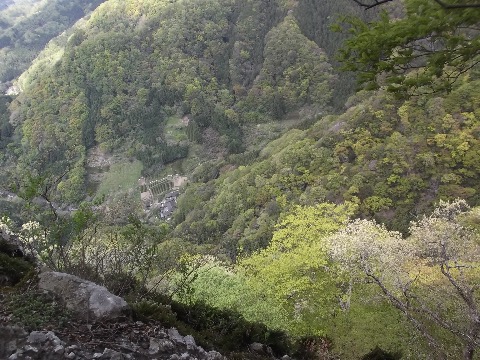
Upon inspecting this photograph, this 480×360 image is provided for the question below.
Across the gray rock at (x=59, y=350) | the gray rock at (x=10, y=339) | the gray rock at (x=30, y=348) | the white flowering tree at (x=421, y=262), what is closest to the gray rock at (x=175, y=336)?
the gray rock at (x=59, y=350)

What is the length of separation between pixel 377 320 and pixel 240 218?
47270 millimetres

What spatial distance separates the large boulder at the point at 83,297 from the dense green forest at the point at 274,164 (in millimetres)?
934

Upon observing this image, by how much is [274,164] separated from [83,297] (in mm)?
67494

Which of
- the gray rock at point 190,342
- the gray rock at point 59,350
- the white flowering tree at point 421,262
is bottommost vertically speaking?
the white flowering tree at point 421,262

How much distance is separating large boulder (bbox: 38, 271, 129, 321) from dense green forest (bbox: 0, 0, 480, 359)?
93cm

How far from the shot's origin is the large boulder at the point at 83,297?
22.7 feet

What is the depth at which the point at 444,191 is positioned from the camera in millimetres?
47250

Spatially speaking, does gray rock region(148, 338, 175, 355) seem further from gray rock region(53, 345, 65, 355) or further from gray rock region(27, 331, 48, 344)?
gray rock region(27, 331, 48, 344)

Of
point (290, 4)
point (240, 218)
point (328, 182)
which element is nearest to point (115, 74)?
point (290, 4)

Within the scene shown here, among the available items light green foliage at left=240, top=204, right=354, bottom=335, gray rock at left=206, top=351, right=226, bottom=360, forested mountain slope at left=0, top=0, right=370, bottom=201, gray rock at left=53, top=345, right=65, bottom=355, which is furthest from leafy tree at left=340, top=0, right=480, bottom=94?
forested mountain slope at left=0, top=0, right=370, bottom=201

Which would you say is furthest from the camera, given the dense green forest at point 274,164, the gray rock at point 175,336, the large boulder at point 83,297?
the dense green forest at point 274,164

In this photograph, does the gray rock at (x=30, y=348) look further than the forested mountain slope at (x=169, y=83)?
No

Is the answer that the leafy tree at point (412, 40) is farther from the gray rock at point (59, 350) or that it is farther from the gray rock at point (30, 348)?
the gray rock at point (30, 348)

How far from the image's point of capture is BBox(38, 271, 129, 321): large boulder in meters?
6.92
